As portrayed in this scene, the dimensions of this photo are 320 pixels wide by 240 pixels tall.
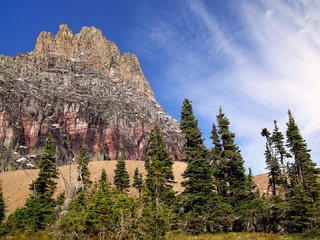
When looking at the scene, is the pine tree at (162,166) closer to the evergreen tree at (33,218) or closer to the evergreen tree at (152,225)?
the evergreen tree at (33,218)

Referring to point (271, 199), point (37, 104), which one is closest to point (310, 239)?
point (271, 199)

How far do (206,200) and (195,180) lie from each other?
2341 millimetres

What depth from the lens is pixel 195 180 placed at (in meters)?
36.6

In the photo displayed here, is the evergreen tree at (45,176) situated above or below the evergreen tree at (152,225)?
above

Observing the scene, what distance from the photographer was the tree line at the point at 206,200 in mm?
23978

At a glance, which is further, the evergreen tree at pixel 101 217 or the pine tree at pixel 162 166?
the pine tree at pixel 162 166

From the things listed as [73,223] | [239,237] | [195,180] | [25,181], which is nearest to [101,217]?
[73,223]

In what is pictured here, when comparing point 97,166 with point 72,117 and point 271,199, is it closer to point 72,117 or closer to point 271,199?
point 72,117

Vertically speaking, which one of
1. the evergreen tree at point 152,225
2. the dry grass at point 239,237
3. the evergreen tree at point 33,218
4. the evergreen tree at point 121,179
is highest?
the evergreen tree at point 121,179

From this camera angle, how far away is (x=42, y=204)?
4275 centimetres

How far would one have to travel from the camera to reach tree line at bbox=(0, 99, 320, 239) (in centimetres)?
2398

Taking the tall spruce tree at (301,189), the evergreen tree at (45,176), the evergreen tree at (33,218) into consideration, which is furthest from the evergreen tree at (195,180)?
the evergreen tree at (45,176)

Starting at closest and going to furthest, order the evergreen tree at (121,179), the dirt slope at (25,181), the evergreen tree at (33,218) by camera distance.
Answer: the evergreen tree at (33,218), the evergreen tree at (121,179), the dirt slope at (25,181)

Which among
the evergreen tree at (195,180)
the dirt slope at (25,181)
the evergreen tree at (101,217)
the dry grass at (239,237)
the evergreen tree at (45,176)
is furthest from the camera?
the dirt slope at (25,181)
